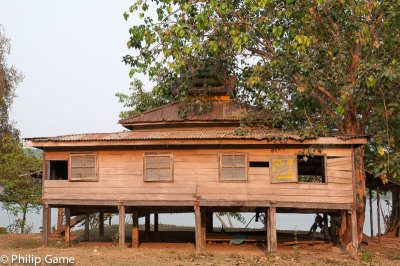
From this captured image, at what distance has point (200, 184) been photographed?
17469mm

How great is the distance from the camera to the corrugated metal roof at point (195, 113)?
70.2 ft

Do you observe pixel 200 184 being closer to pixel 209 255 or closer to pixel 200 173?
pixel 200 173

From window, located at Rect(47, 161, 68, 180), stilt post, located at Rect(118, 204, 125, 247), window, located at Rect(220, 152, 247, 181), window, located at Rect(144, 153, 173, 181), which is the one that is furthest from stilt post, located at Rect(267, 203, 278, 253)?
window, located at Rect(47, 161, 68, 180)

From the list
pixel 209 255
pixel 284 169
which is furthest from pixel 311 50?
pixel 209 255

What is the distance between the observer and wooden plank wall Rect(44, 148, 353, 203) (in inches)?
677

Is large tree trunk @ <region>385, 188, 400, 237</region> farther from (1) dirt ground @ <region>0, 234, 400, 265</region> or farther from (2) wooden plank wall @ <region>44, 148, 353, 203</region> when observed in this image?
(2) wooden plank wall @ <region>44, 148, 353, 203</region>

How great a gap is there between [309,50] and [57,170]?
43.3 ft

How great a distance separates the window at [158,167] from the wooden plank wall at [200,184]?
0.70 ft

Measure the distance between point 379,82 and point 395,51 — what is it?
1608 mm

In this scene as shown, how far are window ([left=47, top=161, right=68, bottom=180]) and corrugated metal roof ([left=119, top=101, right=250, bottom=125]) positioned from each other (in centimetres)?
364

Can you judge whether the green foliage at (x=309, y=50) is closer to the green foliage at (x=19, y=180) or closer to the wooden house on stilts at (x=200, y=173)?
the wooden house on stilts at (x=200, y=173)

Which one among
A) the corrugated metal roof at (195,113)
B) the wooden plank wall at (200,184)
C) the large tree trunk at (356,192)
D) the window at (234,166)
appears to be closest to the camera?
the wooden plank wall at (200,184)

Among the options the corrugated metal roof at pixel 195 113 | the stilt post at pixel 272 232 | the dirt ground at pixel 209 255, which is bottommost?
the dirt ground at pixel 209 255

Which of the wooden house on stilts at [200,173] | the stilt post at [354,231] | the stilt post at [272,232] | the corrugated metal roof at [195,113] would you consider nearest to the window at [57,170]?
the wooden house on stilts at [200,173]
